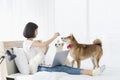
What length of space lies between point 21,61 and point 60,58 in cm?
39

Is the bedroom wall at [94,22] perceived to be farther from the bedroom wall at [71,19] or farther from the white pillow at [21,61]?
the white pillow at [21,61]

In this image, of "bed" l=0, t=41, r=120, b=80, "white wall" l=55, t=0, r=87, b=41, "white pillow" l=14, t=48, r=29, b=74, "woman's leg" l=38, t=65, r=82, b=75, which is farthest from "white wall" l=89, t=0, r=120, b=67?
"white pillow" l=14, t=48, r=29, b=74

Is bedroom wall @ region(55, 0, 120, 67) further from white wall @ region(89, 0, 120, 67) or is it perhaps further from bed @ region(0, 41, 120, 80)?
bed @ region(0, 41, 120, 80)

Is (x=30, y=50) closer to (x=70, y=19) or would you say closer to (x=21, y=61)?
(x=21, y=61)

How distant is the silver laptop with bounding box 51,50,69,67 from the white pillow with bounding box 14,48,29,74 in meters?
0.27

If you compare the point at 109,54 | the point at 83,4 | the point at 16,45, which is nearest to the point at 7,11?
the point at 16,45

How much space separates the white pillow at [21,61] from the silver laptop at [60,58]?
0.27 metres

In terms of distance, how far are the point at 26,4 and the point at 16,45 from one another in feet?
2.95

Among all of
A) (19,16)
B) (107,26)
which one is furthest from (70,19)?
(19,16)

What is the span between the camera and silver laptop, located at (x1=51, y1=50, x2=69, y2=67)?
82.5 inches

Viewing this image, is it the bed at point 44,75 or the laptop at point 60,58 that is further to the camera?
the laptop at point 60,58

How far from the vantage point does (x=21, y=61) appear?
7.17ft

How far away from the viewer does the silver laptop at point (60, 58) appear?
210 centimetres

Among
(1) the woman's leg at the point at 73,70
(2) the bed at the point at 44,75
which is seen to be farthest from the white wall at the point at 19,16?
(1) the woman's leg at the point at 73,70
